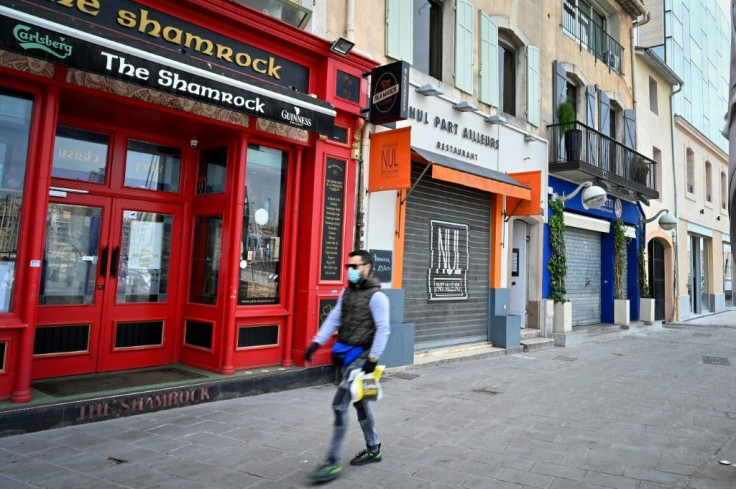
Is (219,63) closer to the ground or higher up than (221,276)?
higher up

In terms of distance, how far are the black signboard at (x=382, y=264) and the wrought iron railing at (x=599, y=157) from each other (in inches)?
256

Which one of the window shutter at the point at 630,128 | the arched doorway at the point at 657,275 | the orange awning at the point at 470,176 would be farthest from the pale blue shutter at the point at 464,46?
the arched doorway at the point at 657,275

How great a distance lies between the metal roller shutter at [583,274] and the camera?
1391cm

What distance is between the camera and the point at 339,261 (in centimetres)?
746

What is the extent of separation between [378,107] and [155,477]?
18.5 feet

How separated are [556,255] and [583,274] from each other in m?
2.76

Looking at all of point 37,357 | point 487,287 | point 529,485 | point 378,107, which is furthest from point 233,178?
point 487,287

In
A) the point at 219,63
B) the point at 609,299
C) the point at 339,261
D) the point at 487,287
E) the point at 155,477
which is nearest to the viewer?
the point at 155,477

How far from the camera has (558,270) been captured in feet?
40.4

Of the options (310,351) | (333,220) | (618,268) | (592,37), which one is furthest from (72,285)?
(592,37)

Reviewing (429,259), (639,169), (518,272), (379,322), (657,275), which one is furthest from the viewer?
(657,275)

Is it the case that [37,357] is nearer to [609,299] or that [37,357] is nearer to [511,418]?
[511,418]

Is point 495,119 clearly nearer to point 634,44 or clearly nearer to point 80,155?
point 80,155

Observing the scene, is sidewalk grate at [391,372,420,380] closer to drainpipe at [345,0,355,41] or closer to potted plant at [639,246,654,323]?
drainpipe at [345,0,355,41]
